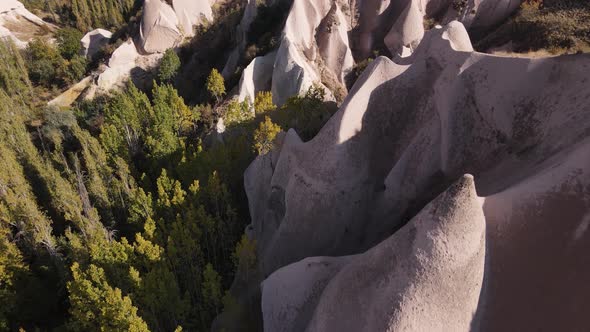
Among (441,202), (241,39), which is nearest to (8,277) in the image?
(441,202)

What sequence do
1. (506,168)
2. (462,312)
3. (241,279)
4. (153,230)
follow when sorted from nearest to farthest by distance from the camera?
1. (462,312)
2. (506,168)
3. (241,279)
4. (153,230)

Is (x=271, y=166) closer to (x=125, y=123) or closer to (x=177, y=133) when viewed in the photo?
(x=177, y=133)

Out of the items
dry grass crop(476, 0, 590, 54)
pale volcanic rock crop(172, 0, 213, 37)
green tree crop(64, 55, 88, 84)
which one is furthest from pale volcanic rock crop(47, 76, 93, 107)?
dry grass crop(476, 0, 590, 54)

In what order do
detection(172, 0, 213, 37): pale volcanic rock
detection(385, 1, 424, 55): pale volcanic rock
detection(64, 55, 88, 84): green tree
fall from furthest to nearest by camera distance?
detection(64, 55, 88, 84): green tree, detection(172, 0, 213, 37): pale volcanic rock, detection(385, 1, 424, 55): pale volcanic rock

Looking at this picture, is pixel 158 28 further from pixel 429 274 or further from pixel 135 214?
pixel 429 274

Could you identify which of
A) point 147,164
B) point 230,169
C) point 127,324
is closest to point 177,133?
point 147,164

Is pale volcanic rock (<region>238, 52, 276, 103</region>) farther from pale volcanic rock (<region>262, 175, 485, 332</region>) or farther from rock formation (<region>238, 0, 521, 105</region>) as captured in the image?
pale volcanic rock (<region>262, 175, 485, 332</region>)

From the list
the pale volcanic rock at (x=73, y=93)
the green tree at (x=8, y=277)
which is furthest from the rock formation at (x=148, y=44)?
the green tree at (x=8, y=277)
